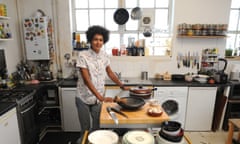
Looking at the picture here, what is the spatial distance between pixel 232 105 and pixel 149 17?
2178mm

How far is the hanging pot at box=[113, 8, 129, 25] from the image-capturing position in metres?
3.08

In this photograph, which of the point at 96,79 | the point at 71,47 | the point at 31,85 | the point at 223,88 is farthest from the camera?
the point at 71,47

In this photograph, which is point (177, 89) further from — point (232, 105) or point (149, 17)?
point (149, 17)

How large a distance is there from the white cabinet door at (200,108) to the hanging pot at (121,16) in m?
1.71

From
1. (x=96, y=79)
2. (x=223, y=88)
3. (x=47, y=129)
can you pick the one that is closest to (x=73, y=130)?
(x=47, y=129)

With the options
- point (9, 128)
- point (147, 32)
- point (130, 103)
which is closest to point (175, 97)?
point (147, 32)

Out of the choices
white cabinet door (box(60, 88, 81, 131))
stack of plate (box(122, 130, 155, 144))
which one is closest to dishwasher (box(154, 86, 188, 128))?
white cabinet door (box(60, 88, 81, 131))

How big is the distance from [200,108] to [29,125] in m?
2.65

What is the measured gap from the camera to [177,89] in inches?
106

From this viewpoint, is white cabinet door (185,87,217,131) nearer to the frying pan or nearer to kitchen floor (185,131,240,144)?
kitchen floor (185,131,240,144)

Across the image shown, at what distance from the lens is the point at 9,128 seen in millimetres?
1809

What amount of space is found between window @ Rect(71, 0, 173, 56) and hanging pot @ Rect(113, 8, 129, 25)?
0.28 feet

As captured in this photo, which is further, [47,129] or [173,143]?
[47,129]

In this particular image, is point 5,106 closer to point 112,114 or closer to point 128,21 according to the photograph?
point 112,114
